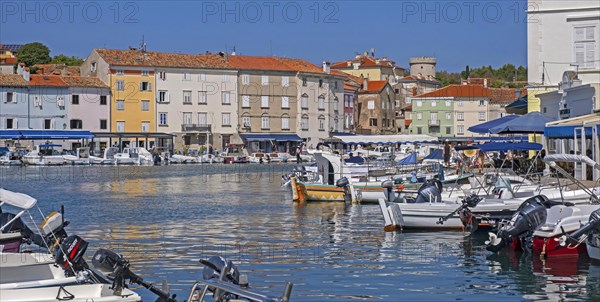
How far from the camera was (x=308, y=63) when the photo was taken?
10662 cm

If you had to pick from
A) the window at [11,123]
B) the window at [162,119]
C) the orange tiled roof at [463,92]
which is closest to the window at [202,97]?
the window at [162,119]

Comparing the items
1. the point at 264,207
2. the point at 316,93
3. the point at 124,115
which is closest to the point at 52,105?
the point at 124,115

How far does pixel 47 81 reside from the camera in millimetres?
89688

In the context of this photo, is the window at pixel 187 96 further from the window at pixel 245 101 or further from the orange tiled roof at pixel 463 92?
the orange tiled roof at pixel 463 92

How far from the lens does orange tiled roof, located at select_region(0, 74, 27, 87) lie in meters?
87.2

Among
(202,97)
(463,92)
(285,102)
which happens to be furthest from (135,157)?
(463,92)

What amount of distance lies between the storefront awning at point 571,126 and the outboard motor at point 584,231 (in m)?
9.13

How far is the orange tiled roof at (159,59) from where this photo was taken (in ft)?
300

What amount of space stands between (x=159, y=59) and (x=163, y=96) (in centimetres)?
356

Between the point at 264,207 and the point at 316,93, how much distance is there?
68427 millimetres

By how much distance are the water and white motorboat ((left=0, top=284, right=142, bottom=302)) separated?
10.4 ft

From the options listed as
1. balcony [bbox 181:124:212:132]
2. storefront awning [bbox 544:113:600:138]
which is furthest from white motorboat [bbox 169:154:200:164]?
storefront awning [bbox 544:113:600:138]

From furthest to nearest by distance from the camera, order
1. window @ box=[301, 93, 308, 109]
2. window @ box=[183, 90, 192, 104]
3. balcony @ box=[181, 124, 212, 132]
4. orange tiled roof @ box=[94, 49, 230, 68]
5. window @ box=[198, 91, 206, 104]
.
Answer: window @ box=[301, 93, 308, 109] → window @ box=[198, 91, 206, 104] → balcony @ box=[181, 124, 212, 132] → window @ box=[183, 90, 192, 104] → orange tiled roof @ box=[94, 49, 230, 68]

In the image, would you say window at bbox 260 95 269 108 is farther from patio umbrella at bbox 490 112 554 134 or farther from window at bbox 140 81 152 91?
patio umbrella at bbox 490 112 554 134
